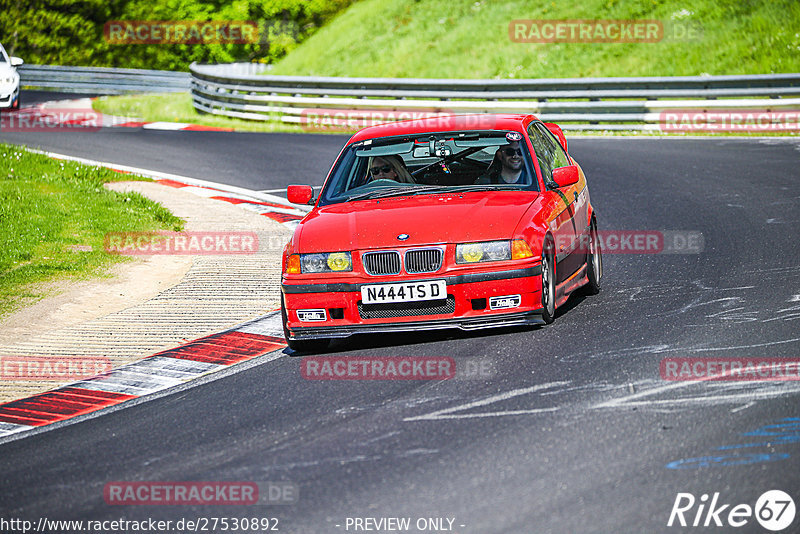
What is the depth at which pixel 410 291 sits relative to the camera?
7.48 metres

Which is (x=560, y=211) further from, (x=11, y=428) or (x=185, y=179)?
(x=185, y=179)

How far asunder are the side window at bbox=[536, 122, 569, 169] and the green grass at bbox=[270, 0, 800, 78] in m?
17.7

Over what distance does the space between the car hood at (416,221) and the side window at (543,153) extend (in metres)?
0.40

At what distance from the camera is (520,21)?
110 ft

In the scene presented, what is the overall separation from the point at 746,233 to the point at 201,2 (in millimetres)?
70413

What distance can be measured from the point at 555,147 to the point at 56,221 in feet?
21.7

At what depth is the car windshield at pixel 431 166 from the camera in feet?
28.5

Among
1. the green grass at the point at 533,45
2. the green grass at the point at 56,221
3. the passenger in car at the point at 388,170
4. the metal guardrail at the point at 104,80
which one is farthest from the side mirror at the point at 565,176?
the metal guardrail at the point at 104,80

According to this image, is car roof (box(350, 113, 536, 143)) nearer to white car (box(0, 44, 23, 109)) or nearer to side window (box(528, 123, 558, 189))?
side window (box(528, 123, 558, 189))

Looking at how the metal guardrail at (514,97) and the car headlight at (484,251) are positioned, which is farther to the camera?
the metal guardrail at (514,97)

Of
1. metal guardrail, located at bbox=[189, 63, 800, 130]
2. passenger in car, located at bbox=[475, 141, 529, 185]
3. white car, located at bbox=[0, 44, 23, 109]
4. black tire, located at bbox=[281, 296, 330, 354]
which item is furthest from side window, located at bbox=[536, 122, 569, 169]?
white car, located at bbox=[0, 44, 23, 109]

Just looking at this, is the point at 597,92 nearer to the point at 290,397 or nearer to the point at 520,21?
the point at 520,21

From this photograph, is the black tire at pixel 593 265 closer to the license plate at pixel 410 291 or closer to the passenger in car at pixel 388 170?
the passenger in car at pixel 388 170

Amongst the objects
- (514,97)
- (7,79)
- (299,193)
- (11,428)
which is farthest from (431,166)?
(7,79)
